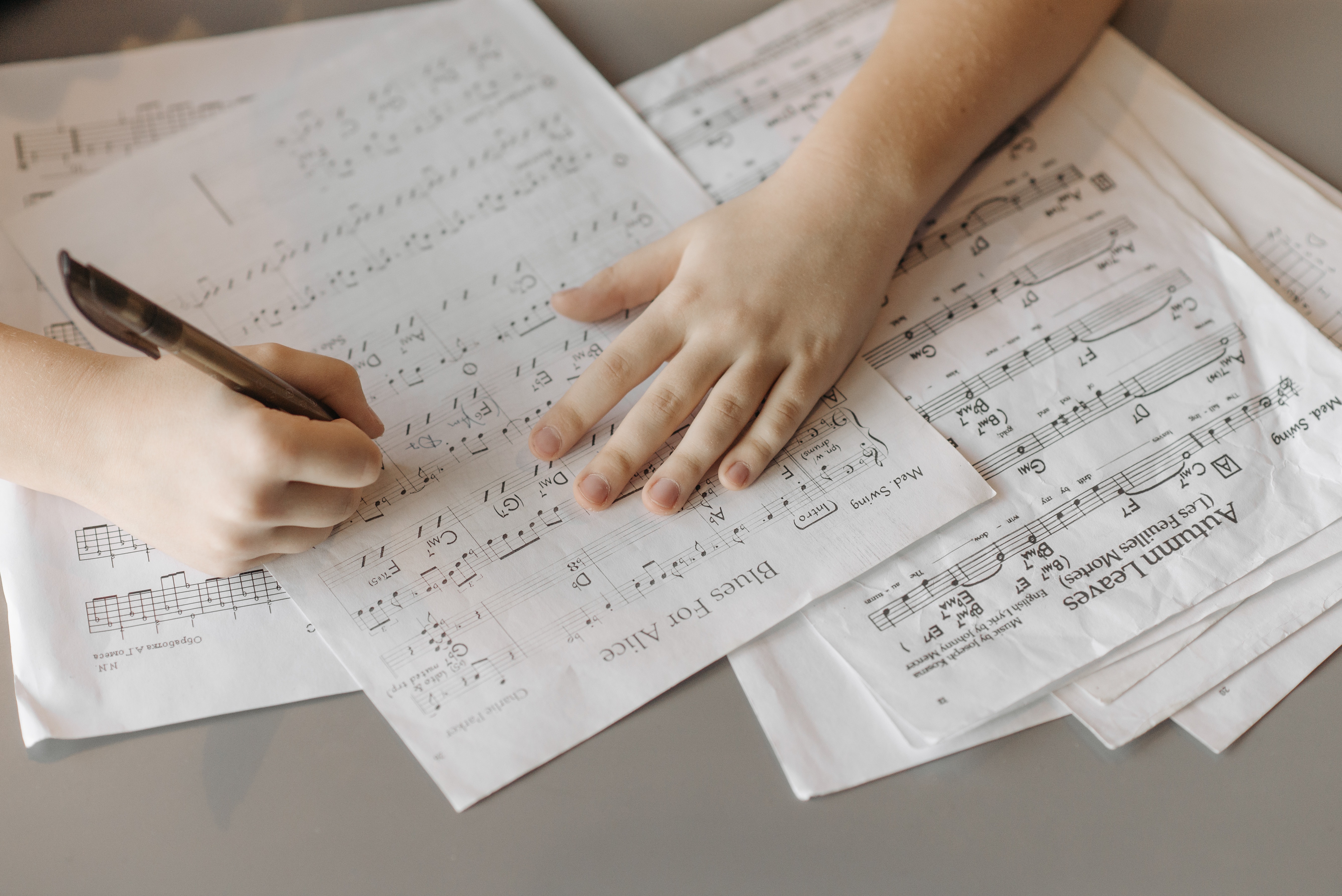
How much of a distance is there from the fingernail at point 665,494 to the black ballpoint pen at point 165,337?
0.63 ft

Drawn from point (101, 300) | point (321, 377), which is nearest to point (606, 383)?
point (321, 377)

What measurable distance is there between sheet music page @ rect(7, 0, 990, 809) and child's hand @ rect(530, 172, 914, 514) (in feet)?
0.06

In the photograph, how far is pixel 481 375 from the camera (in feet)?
1.86

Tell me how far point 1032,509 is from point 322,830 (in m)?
0.43

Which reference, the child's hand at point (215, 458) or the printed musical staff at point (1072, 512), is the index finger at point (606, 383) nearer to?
the child's hand at point (215, 458)

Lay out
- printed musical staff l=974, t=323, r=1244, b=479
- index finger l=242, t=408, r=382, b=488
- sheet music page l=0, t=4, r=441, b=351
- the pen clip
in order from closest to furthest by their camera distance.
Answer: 1. the pen clip
2. index finger l=242, t=408, r=382, b=488
3. printed musical staff l=974, t=323, r=1244, b=479
4. sheet music page l=0, t=4, r=441, b=351

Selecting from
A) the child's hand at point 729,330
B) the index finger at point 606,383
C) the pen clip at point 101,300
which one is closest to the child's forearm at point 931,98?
the child's hand at point 729,330

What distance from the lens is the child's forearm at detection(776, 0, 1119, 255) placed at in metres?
0.60

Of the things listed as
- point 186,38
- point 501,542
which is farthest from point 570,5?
point 501,542

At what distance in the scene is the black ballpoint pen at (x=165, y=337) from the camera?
324 mm

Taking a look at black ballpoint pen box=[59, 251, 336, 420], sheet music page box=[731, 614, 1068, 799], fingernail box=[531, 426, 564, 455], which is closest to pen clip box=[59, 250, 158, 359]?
black ballpoint pen box=[59, 251, 336, 420]

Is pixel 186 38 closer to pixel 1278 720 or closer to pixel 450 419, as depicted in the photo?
pixel 450 419

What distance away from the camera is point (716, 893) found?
408 mm

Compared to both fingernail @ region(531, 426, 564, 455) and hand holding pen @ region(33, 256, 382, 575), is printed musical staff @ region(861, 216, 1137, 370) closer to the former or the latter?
fingernail @ region(531, 426, 564, 455)
